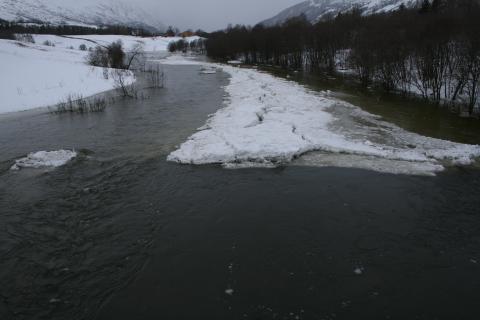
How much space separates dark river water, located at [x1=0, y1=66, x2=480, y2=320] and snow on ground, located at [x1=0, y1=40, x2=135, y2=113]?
1376cm

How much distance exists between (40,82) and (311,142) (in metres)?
24.3

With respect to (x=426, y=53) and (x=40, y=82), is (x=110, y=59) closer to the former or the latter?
(x=40, y=82)

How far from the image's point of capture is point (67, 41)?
321 feet

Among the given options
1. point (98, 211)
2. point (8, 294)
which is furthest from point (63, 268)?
point (98, 211)

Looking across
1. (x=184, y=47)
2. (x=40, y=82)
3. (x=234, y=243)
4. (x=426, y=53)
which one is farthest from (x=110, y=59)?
(x=184, y=47)

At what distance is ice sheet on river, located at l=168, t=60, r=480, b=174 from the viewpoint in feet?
41.5

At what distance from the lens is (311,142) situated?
562 inches

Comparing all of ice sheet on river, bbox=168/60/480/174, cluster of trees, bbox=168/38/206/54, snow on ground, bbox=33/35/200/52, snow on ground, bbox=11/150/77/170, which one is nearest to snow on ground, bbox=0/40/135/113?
snow on ground, bbox=11/150/77/170

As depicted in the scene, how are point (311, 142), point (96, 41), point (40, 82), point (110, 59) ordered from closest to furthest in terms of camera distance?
point (311, 142), point (40, 82), point (110, 59), point (96, 41)

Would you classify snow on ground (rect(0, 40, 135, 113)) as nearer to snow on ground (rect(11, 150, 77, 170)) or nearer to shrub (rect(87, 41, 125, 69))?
shrub (rect(87, 41, 125, 69))

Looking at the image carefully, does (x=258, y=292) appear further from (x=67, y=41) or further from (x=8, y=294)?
(x=67, y=41)

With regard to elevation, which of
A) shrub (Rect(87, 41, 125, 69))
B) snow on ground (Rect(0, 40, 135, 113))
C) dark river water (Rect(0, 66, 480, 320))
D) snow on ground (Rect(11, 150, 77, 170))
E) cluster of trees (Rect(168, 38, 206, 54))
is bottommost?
dark river water (Rect(0, 66, 480, 320))

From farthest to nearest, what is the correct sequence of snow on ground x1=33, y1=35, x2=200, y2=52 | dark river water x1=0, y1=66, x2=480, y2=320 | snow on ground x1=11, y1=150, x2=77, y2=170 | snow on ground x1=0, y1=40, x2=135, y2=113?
snow on ground x1=33, y1=35, x2=200, y2=52
snow on ground x1=0, y1=40, x2=135, y2=113
snow on ground x1=11, y1=150, x2=77, y2=170
dark river water x1=0, y1=66, x2=480, y2=320

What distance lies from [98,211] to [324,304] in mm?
6267
